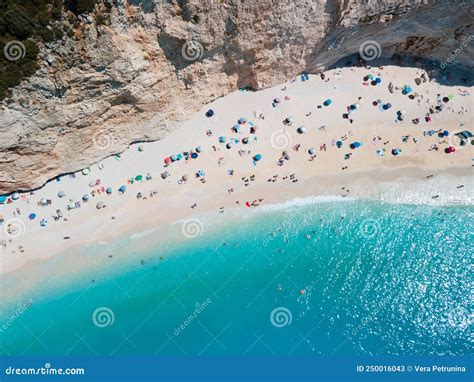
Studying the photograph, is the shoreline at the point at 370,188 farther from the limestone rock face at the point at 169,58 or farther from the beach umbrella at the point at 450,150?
the limestone rock face at the point at 169,58

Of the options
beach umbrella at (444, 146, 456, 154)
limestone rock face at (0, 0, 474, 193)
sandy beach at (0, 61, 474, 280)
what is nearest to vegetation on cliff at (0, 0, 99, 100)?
limestone rock face at (0, 0, 474, 193)

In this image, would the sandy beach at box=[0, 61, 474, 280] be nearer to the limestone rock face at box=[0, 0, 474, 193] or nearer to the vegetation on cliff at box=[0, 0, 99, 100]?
the limestone rock face at box=[0, 0, 474, 193]

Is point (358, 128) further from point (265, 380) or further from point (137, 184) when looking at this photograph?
point (265, 380)

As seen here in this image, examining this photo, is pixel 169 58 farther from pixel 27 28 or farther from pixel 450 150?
pixel 450 150

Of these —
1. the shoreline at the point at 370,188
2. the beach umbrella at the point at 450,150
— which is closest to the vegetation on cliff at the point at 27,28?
the shoreline at the point at 370,188

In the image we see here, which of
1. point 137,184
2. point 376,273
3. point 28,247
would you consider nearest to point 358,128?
point 376,273

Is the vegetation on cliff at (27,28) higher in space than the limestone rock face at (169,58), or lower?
higher
